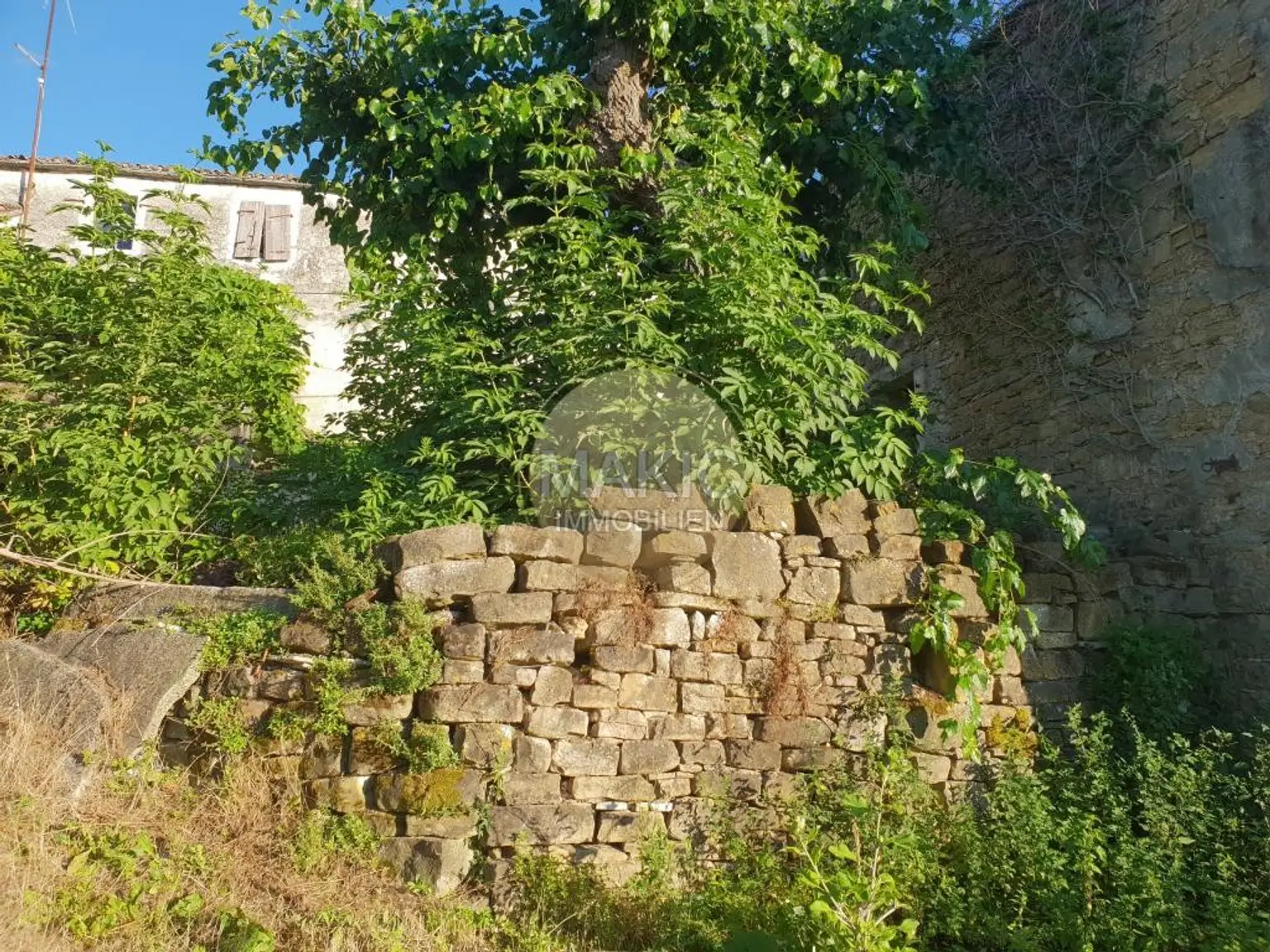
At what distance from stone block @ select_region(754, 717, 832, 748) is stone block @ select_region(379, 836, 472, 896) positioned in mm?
1459

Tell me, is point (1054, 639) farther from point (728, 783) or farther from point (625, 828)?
point (625, 828)

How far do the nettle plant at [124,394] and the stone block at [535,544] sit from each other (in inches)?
74.0

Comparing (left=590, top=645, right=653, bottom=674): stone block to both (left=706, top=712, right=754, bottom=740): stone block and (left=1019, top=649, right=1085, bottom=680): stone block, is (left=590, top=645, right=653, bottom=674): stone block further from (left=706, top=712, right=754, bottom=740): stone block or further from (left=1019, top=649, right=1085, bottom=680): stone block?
(left=1019, top=649, right=1085, bottom=680): stone block

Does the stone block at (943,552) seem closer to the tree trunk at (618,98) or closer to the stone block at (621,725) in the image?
the stone block at (621,725)

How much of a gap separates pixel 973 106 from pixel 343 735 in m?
5.80

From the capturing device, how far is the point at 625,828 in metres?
4.21

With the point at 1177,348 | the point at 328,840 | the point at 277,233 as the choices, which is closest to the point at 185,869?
the point at 328,840

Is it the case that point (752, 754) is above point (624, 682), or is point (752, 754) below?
below

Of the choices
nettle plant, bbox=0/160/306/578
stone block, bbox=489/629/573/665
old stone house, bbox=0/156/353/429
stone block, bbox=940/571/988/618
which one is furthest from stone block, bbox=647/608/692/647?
old stone house, bbox=0/156/353/429

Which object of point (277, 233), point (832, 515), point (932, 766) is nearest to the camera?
point (932, 766)

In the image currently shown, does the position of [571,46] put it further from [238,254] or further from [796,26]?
[238,254]

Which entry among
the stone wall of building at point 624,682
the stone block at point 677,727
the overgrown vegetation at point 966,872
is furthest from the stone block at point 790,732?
the stone block at point 677,727

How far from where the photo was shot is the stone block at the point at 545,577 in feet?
14.4

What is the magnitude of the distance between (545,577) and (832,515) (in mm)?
1514
